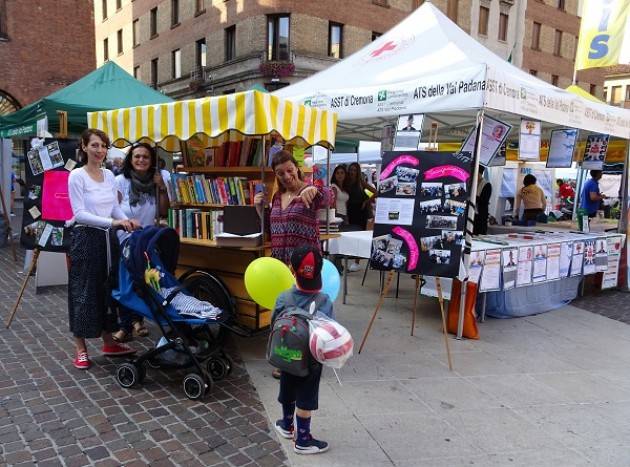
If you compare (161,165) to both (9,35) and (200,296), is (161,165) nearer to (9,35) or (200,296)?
(200,296)

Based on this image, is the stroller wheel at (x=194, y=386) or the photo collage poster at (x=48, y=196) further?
the photo collage poster at (x=48, y=196)

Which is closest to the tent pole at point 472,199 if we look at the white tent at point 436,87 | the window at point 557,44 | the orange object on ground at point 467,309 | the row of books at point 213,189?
the white tent at point 436,87

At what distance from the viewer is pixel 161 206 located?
4.75 meters

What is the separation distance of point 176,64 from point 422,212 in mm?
28152

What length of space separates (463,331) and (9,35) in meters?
18.4

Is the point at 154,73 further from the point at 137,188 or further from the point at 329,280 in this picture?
the point at 329,280

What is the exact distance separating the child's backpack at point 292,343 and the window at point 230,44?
2373cm

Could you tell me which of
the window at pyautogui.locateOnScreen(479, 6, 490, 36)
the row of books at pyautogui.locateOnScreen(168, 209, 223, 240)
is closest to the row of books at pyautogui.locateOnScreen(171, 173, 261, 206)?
the row of books at pyautogui.locateOnScreen(168, 209, 223, 240)

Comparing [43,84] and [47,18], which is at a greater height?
[47,18]

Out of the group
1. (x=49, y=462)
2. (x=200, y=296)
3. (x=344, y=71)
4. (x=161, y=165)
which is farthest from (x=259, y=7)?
(x=49, y=462)

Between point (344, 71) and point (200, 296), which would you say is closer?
point (200, 296)

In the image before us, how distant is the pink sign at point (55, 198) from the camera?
507 centimetres

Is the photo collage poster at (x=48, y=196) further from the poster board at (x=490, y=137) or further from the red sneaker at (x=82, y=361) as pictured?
the poster board at (x=490, y=137)

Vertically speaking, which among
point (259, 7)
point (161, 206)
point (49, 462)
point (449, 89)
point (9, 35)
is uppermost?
point (259, 7)
